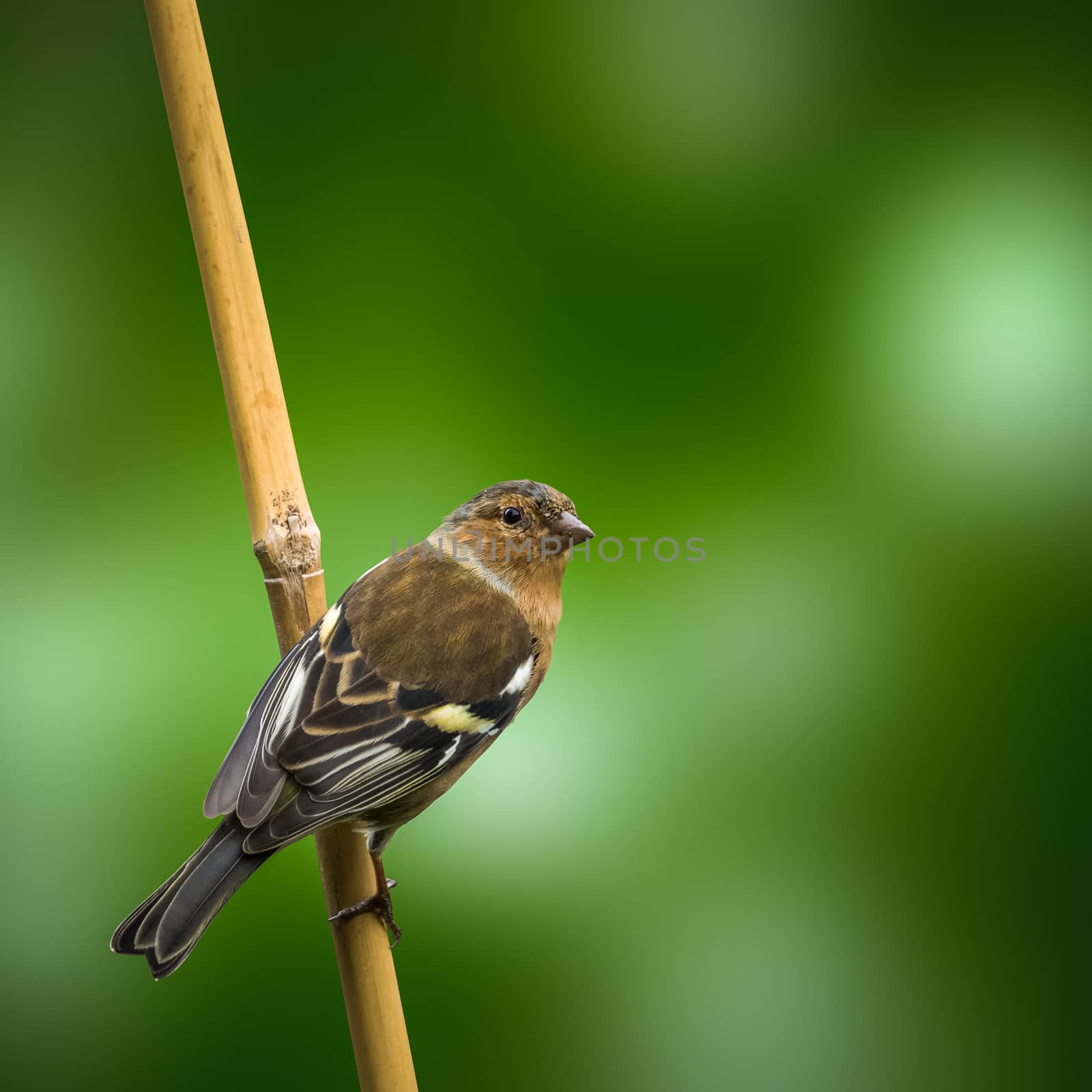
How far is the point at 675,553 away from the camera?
1.79 m

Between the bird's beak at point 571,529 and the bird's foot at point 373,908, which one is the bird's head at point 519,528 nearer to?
the bird's beak at point 571,529

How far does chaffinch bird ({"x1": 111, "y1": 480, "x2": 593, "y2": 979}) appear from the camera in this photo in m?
0.93

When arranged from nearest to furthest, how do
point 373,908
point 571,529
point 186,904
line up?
point 186,904
point 373,908
point 571,529

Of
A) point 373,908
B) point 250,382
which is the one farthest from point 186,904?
point 250,382

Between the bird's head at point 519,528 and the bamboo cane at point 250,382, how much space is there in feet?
0.73

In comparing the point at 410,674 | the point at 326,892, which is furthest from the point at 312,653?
the point at 326,892

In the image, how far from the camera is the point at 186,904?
0.89m

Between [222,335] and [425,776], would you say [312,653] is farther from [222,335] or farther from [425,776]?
[222,335]

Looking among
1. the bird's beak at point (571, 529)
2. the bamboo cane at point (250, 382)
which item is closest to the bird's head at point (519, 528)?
the bird's beak at point (571, 529)

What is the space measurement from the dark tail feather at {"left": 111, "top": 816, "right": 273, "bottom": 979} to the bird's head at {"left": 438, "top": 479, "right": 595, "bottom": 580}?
0.39 metres

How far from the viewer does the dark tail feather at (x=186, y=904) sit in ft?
2.85

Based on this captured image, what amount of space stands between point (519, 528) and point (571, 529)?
0.06m

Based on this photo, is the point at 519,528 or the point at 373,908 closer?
the point at 373,908

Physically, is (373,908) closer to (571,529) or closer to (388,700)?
(388,700)
